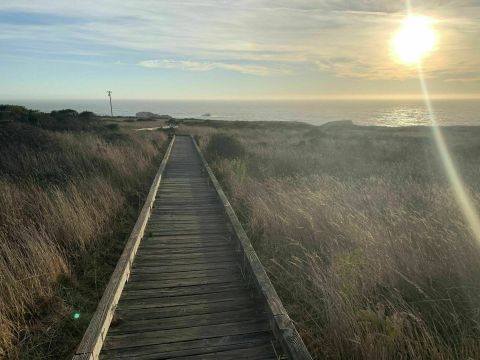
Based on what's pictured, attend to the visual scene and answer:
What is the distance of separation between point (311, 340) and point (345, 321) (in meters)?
0.43

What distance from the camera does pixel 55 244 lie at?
18.0 feet

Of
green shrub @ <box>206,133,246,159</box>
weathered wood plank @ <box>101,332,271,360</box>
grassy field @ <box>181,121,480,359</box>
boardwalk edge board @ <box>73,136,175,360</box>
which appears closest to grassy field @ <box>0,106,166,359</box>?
boardwalk edge board @ <box>73,136,175,360</box>

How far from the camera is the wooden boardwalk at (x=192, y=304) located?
3.42 meters

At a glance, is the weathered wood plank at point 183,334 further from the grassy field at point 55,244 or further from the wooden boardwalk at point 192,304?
the grassy field at point 55,244

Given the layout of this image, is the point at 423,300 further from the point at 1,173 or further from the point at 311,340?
the point at 1,173

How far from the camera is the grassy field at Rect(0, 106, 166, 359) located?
360 cm

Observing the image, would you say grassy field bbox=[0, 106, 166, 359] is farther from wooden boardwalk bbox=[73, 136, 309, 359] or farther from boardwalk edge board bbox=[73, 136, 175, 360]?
wooden boardwalk bbox=[73, 136, 309, 359]

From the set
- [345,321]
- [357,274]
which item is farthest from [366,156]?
[345,321]

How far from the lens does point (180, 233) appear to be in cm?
676

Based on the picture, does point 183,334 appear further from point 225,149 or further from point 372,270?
point 225,149

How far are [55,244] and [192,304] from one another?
277 cm

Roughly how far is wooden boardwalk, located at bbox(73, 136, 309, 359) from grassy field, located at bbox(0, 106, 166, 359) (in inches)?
19.2

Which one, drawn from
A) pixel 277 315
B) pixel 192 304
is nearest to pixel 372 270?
pixel 277 315

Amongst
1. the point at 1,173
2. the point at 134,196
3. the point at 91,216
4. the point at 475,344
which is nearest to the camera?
the point at 475,344
